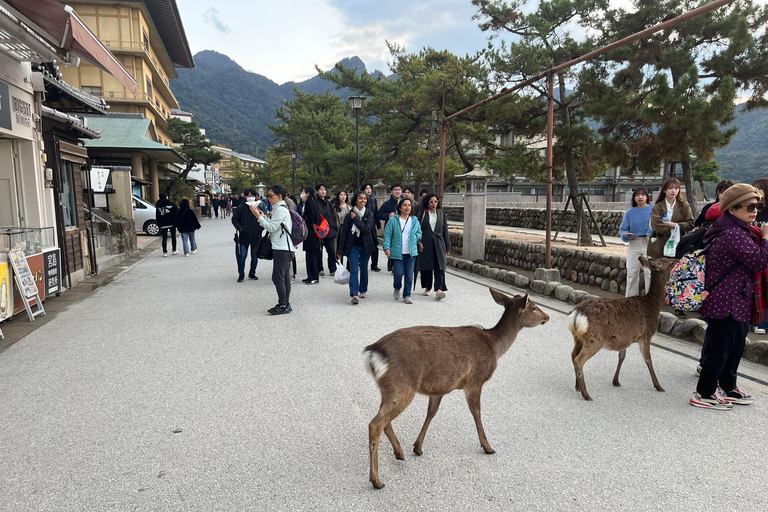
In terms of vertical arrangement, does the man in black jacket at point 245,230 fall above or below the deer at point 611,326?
above

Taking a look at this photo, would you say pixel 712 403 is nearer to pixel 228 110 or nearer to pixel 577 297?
pixel 577 297

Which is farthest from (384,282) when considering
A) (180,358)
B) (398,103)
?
(398,103)

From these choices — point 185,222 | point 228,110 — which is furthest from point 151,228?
point 228,110

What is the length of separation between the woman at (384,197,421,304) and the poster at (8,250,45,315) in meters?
5.27

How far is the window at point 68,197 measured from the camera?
32.6 feet

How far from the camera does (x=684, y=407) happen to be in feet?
12.5

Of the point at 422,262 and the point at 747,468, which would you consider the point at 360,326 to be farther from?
the point at 747,468

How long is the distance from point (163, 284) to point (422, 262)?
5417 mm

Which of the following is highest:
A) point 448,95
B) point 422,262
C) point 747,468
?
point 448,95

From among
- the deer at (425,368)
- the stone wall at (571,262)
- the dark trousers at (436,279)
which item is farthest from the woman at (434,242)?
the deer at (425,368)

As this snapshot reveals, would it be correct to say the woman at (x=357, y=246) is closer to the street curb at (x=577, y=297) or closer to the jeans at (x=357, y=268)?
the jeans at (x=357, y=268)

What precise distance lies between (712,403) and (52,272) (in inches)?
369

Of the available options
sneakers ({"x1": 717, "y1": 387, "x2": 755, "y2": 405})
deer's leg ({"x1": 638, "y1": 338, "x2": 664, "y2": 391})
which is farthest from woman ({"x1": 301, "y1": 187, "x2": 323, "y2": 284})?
sneakers ({"x1": 717, "y1": 387, "x2": 755, "y2": 405})

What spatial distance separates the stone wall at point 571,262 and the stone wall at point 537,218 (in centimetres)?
503
